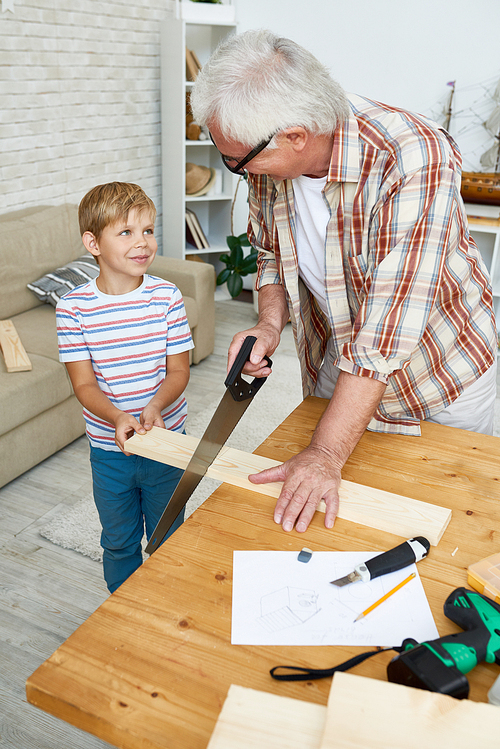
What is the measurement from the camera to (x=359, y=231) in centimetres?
113

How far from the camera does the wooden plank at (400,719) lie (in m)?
0.55

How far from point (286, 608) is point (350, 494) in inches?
10.5

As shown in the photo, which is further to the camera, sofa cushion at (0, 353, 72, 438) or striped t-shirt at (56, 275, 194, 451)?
sofa cushion at (0, 353, 72, 438)

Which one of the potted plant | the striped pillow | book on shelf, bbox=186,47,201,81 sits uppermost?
book on shelf, bbox=186,47,201,81

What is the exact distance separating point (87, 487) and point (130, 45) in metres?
3.01

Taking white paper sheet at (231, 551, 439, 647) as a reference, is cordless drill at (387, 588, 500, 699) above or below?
above

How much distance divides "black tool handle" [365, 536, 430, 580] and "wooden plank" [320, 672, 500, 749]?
0.84 feet

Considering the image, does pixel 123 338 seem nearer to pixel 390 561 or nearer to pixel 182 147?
pixel 390 561

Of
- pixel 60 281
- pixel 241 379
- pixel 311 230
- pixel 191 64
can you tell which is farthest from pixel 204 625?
pixel 191 64

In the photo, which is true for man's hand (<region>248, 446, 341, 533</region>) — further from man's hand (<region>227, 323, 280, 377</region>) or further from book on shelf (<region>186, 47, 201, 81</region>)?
book on shelf (<region>186, 47, 201, 81</region>)

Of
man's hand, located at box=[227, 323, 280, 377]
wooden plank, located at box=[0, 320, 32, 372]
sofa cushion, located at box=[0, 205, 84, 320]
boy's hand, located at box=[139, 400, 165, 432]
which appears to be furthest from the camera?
sofa cushion, located at box=[0, 205, 84, 320]

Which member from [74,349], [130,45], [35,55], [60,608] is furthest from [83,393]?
[130,45]

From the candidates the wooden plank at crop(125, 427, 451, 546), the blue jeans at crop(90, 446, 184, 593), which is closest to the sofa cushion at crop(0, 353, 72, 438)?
the blue jeans at crop(90, 446, 184, 593)

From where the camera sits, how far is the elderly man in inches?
39.1
